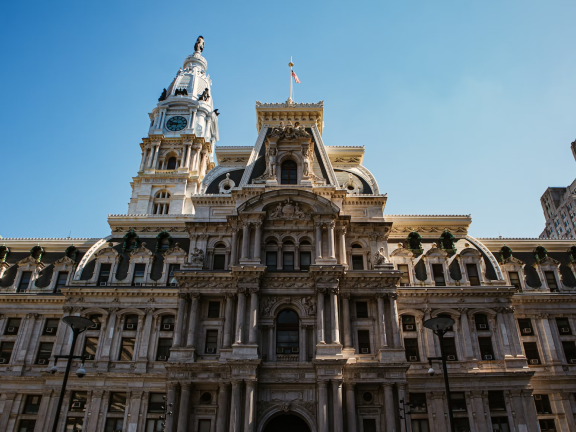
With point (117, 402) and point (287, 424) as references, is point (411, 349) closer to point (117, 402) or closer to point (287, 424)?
point (287, 424)

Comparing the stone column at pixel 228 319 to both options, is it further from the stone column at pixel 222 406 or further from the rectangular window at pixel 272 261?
the rectangular window at pixel 272 261

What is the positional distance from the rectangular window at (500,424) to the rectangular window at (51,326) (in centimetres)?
4059

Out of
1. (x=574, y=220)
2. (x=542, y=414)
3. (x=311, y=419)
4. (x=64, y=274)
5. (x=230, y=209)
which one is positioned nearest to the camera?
(x=311, y=419)

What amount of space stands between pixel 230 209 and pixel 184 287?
9.05 metres

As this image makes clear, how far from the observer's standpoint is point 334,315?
41156 mm

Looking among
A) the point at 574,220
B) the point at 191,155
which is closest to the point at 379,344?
the point at 191,155

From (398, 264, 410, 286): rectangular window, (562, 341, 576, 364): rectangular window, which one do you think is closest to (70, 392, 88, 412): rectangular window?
(398, 264, 410, 286): rectangular window

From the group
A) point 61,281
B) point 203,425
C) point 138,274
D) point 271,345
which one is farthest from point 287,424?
point 61,281

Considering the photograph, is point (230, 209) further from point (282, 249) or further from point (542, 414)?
point (542, 414)

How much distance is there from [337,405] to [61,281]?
31.0 meters

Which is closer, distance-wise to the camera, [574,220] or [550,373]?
[550,373]

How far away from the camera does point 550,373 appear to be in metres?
45.9

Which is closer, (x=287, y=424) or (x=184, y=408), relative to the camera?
(x=184, y=408)

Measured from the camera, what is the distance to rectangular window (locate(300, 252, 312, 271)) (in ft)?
148
